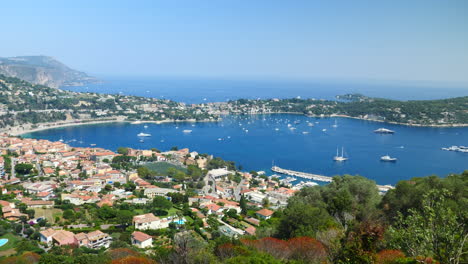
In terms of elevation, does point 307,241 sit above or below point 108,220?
above

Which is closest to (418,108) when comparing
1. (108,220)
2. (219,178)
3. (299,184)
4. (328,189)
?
(299,184)

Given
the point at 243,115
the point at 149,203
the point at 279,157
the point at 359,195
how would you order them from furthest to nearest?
1. the point at 243,115
2. the point at 279,157
3. the point at 149,203
4. the point at 359,195

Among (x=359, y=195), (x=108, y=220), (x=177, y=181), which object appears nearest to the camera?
(x=359, y=195)

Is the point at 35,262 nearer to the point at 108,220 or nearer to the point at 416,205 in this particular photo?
the point at 108,220

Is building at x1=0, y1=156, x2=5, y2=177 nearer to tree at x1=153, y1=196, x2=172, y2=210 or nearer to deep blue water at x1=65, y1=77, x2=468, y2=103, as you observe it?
tree at x1=153, y1=196, x2=172, y2=210

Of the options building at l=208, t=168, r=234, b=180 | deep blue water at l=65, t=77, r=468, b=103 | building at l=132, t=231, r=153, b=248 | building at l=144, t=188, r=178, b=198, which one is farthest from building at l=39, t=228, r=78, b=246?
deep blue water at l=65, t=77, r=468, b=103

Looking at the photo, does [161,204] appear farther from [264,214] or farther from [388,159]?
[388,159]
